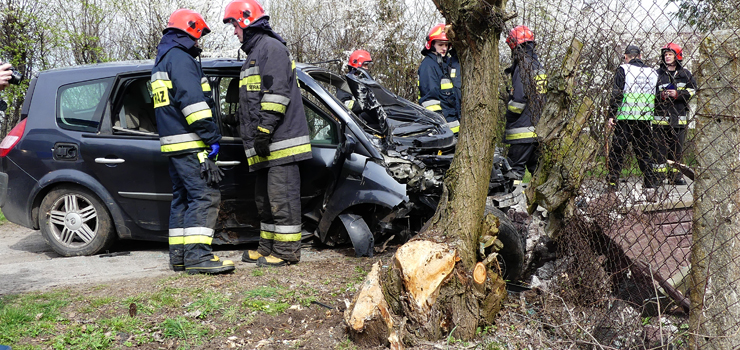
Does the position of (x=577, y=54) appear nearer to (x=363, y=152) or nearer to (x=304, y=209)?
(x=363, y=152)

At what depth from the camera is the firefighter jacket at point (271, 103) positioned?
4.39 m

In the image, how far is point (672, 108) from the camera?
2678mm

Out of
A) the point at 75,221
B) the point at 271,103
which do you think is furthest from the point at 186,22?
the point at 75,221

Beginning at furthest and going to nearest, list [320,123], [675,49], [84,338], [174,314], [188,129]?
[320,123]
[188,129]
[174,314]
[84,338]
[675,49]

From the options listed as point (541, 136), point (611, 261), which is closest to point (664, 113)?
point (541, 136)

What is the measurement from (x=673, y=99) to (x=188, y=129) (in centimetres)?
339

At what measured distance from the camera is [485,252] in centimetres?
321

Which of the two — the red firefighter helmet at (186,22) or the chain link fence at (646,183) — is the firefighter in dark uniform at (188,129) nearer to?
the red firefighter helmet at (186,22)

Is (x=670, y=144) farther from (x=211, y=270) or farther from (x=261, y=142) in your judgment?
(x=211, y=270)

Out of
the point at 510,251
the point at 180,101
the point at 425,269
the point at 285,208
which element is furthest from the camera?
the point at 285,208

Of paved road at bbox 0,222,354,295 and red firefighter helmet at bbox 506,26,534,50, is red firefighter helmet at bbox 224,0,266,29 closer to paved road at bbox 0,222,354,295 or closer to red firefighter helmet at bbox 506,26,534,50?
paved road at bbox 0,222,354,295

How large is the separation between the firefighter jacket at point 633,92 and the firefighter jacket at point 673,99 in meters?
0.04

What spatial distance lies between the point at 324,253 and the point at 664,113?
311 cm

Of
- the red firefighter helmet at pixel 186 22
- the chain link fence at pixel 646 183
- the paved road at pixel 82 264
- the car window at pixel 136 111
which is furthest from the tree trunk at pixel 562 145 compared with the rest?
the car window at pixel 136 111
